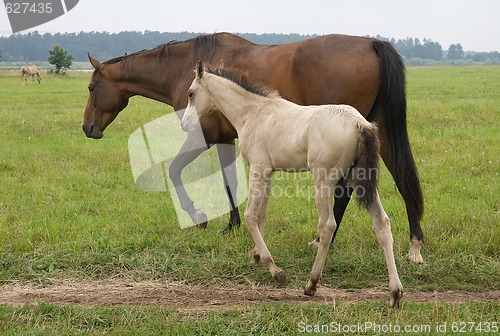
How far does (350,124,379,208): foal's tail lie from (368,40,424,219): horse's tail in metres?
1.46

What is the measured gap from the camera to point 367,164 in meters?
4.43

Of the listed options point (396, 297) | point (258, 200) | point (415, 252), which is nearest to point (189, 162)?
point (258, 200)

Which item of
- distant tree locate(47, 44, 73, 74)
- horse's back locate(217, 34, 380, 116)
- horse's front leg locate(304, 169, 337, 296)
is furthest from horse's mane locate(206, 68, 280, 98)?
distant tree locate(47, 44, 73, 74)

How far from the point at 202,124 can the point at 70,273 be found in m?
2.26

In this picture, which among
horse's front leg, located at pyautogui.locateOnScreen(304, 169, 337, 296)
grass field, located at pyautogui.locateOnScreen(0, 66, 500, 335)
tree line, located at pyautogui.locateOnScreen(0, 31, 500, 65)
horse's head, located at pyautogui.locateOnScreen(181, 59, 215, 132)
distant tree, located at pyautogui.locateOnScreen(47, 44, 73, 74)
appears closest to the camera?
grass field, located at pyautogui.locateOnScreen(0, 66, 500, 335)

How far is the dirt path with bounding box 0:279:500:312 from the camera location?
477 cm

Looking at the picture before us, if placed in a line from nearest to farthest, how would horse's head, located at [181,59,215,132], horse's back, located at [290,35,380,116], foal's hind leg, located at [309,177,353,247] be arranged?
horse's head, located at [181,59,215,132]
horse's back, located at [290,35,380,116]
foal's hind leg, located at [309,177,353,247]

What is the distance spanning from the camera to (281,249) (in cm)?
602

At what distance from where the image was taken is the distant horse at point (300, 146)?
4.46m

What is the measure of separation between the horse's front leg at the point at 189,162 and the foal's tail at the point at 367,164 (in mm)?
2765

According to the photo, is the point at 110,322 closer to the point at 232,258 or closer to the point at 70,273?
the point at 70,273

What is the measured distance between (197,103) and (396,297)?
8.34ft

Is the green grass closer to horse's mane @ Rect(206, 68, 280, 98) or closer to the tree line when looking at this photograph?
horse's mane @ Rect(206, 68, 280, 98)

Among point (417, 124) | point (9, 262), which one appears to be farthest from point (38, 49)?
point (9, 262)
